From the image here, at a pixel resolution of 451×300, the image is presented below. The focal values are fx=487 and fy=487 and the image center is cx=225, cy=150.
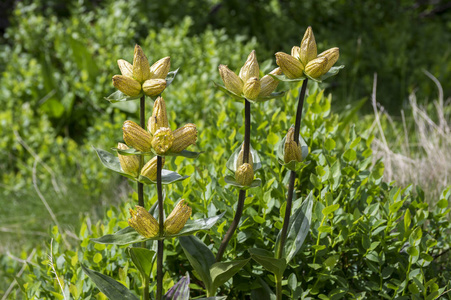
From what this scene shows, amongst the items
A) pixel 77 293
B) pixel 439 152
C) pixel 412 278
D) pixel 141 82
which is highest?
pixel 141 82

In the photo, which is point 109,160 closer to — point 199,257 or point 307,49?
point 199,257

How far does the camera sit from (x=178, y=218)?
1172 mm

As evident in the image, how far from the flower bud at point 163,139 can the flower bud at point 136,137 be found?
1.3 inches

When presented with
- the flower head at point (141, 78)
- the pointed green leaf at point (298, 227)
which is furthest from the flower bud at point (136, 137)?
the pointed green leaf at point (298, 227)

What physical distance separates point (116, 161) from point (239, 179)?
1.13 feet

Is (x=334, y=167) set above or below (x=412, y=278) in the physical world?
above

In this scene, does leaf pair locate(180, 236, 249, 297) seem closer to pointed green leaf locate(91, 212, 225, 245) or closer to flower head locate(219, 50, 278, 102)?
pointed green leaf locate(91, 212, 225, 245)

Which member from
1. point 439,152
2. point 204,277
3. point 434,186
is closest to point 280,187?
point 204,277

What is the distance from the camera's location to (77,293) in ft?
4.87

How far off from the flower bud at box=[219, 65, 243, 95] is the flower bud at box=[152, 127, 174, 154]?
0.68 feet

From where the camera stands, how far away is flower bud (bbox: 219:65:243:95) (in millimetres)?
1183

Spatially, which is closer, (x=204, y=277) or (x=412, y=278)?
(x=204, y=277)

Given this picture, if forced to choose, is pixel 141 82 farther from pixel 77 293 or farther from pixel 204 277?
pixel 77 293

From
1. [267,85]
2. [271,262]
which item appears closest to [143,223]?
[271,262]
